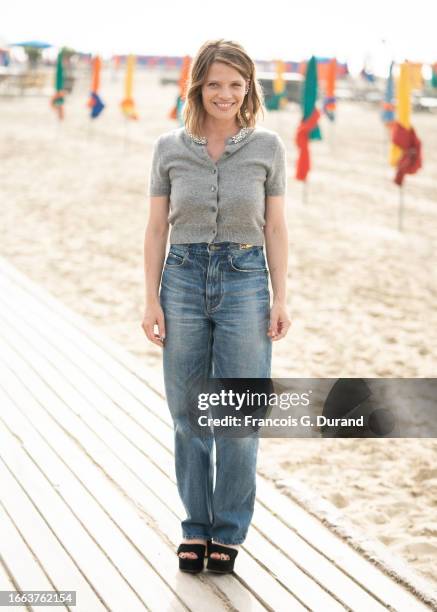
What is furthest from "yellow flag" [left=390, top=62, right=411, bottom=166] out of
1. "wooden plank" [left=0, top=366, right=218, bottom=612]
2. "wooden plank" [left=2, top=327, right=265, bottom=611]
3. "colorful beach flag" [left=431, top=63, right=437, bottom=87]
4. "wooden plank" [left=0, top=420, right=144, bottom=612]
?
"colorful beach flag" [left=431, top=63, right=437, bottom=87]

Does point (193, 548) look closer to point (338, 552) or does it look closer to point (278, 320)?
point (338, 552)

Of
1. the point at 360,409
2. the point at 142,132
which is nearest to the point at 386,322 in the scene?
the point at 360,409

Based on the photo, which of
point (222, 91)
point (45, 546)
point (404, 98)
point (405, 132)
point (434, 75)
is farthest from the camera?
point (434, 75)

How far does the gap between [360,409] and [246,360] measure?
4.96 ft

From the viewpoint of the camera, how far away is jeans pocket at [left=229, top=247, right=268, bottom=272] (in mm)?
2480

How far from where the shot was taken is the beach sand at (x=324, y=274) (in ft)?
13.1

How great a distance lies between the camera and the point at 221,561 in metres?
2.71

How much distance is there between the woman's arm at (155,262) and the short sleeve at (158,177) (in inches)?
Answer: 0.8

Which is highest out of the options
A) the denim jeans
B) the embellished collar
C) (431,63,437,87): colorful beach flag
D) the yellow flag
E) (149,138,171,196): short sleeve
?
(431,63,437,87): colorful beach flag

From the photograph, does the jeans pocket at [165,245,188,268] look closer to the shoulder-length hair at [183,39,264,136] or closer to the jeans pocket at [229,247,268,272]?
the jeans pocket at [229,247,268,272]

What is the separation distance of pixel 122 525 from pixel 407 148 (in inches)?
317

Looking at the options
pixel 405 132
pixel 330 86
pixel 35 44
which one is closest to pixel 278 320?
pixel 405 132

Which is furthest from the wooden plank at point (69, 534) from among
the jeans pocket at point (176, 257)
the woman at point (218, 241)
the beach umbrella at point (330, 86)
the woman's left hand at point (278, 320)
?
the beach umbrella at point (330, 86)

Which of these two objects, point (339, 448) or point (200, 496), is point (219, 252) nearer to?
point (200, 496)
